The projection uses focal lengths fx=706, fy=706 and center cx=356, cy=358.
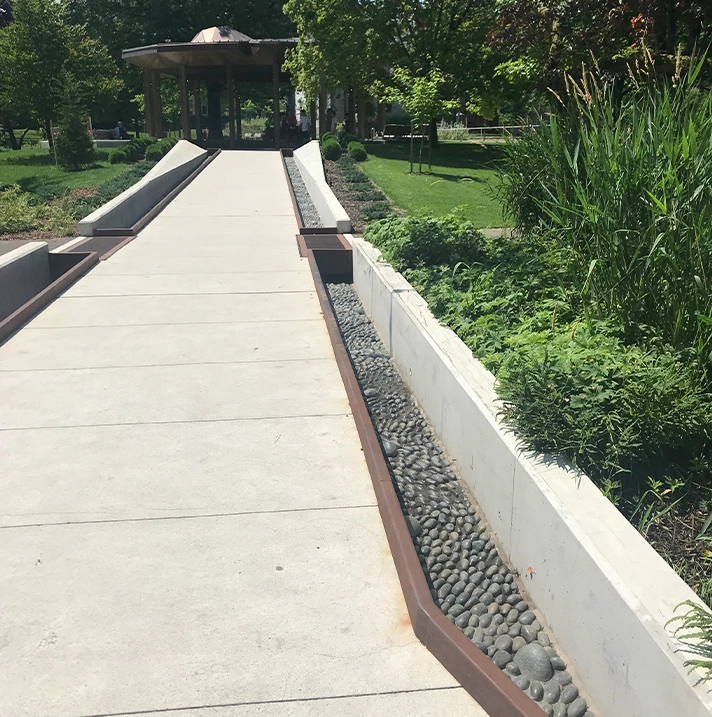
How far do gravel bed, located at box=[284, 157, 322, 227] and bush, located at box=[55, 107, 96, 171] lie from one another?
682 cm

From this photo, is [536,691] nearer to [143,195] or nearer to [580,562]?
[580,562]

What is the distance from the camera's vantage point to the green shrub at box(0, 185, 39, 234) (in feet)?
42.9

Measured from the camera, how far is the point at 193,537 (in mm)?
3422

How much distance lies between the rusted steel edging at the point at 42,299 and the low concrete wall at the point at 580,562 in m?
4.25

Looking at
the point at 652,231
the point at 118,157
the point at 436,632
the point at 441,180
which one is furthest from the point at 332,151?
the point at 436,632

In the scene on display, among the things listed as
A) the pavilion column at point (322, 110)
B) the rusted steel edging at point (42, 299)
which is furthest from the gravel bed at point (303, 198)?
the rusted steel edging at point (42, 299)

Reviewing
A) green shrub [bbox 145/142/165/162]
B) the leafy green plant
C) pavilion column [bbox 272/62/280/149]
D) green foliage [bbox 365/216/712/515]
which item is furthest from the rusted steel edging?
pavilion column [bbox 272/62/280/149]

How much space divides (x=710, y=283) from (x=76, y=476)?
341cm

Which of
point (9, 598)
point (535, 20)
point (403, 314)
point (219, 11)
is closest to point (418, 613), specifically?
point (9, 598)

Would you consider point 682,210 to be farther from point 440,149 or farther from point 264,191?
point 440,149

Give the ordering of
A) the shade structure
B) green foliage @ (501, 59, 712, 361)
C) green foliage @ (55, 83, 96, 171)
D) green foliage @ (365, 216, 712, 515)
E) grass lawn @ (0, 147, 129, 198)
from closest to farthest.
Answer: green foliage @ (365, 216, 712, 515) → green foliage @ (501, 59, 712, 361) → grass lawn @ (0, 147, 129, 198) → green foliage @ (55, 83, 96, 171) → the shade structure

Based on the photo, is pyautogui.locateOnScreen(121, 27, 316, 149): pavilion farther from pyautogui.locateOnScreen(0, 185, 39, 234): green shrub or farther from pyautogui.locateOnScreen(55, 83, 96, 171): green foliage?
pyautogui.locateOnScreen(0, 185, 39, 234): green shrub

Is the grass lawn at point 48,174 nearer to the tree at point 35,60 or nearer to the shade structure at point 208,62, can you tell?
the tree at point 35,60

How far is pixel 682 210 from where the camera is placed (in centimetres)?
344
